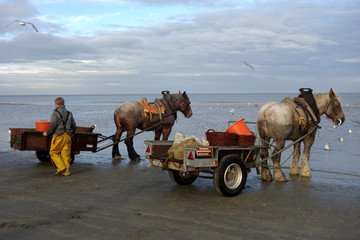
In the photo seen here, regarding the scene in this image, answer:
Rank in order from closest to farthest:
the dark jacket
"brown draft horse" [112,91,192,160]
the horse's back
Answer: the horse's back, the dark jacket, "brown draft horse" [112,91,192,160]

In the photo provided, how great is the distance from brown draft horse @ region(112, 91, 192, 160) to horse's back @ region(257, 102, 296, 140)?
3961 millimetres

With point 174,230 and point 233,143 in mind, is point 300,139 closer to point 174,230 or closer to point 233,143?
point 233,143

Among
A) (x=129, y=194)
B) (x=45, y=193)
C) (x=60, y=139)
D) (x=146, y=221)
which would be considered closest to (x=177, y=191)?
(x=129, y=194)

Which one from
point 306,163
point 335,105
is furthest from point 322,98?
point 306,163

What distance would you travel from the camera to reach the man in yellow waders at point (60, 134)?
8.18 m

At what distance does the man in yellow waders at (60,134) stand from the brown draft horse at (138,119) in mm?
2494

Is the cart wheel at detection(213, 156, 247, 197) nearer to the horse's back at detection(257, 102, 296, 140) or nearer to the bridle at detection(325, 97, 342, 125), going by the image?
the horse's back at detection(257, 102, 296, 140)

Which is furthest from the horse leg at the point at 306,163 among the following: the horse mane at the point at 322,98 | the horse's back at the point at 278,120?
the horse's back at the point at 278,120

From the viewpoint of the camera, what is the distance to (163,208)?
5934 mm

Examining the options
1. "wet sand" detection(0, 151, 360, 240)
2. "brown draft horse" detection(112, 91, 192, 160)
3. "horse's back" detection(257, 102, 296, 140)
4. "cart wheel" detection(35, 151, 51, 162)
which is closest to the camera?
"wet sand" detection(0, 151, 360, 240)

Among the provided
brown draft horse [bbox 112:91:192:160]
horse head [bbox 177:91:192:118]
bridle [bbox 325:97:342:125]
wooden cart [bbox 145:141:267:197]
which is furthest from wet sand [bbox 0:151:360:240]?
horse head [bbox 177:91:192:118]

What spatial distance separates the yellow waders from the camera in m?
8.23

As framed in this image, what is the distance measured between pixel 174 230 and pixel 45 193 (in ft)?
10.6

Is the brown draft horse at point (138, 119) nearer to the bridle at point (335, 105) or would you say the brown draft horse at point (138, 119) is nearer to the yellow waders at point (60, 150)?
the yellow waders at point (60, 150)
